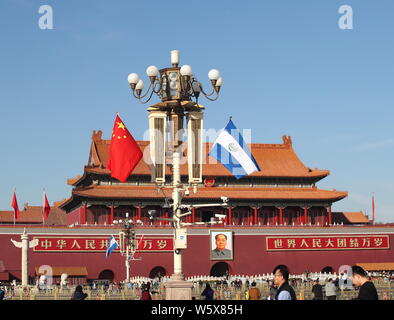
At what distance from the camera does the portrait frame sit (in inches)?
2351

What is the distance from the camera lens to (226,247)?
6003 cm

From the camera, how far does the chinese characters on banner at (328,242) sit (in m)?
61.3

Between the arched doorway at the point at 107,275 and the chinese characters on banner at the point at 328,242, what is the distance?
12.0m

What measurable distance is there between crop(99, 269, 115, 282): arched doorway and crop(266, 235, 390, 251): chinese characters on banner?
11974 millimetres

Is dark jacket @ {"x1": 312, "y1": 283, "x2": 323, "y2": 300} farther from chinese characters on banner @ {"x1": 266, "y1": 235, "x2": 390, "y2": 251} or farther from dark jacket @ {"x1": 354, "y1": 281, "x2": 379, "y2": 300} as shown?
chinese characters on banner @ {"x1": 266, "y1": 235, "x2": 390, "y2": 251}

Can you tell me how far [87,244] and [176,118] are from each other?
33178 millimetres

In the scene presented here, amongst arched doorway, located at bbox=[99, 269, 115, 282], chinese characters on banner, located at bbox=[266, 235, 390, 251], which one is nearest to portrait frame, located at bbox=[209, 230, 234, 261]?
chinese characters on banner, located at bbox=[266, 235, 390, 251]

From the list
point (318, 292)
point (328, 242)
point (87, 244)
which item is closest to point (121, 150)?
point (318, 292)
